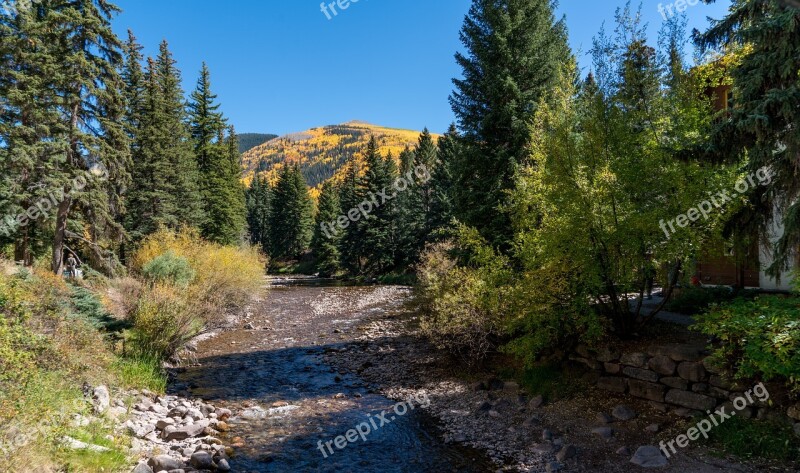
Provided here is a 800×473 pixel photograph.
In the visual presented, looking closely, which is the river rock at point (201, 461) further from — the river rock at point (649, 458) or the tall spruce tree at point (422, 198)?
the tall spruce tree at point (422, 198)

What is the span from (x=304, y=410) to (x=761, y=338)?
375 inches

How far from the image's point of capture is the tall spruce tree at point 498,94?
1474 cm

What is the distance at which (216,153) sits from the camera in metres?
39.3

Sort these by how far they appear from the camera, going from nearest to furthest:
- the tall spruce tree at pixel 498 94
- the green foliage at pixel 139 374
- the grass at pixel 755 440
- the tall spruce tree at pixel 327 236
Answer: the grass at pixel 755 440
the green foliage at pixel 139 374
the tall spruce tree at pixel 498 94
the tall spruce tree at pixel 327 236

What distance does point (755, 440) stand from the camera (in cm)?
648

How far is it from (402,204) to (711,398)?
1583 inches

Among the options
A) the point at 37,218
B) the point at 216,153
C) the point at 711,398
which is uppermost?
the point at 216,153

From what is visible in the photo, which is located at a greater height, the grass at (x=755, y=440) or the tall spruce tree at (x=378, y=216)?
the tall spruce tree at (x=378, y=216)

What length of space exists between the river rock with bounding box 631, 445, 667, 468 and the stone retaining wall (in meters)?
1.16

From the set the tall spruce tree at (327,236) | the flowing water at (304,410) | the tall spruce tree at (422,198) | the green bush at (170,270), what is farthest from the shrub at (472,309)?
the tall spruce tree at (327,236)

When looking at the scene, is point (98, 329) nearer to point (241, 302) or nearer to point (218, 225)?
point (241, 302)

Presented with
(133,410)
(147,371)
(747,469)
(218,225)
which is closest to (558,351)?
(747,469)

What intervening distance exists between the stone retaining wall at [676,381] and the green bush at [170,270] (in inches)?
629

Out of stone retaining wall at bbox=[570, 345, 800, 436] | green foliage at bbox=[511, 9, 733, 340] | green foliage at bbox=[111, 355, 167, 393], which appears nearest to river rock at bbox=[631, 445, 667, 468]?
stone retaining wall at bbox=[570, 345, 800, 436]
